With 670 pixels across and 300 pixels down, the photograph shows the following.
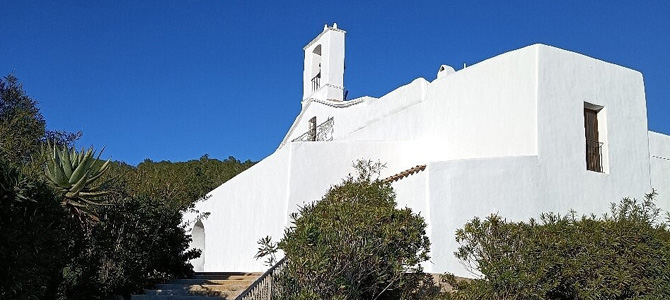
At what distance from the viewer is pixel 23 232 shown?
6.22 m

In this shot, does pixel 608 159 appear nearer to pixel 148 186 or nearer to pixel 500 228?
pixel 500 228

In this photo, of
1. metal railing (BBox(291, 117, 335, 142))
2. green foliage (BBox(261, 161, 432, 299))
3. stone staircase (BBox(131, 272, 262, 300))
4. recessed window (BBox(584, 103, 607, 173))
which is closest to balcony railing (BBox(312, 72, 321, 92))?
metal railing (BBox(291, 117, 335, 142))

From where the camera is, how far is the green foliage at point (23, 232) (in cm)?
592

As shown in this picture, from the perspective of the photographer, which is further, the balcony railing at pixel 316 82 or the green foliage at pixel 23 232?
the balcony railing at pixel 316 82

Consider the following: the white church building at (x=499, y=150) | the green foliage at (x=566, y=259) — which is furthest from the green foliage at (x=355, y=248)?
the white church building at (x=499, y=150)

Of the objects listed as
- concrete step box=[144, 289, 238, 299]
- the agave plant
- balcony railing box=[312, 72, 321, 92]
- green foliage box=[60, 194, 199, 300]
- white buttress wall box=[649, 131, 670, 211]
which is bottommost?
concrete step box=[144, 289, 238, 299]

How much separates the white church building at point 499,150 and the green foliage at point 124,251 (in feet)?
10.9

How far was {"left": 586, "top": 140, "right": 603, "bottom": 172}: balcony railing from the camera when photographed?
46.9 ft

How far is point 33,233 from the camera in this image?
20.9 feet

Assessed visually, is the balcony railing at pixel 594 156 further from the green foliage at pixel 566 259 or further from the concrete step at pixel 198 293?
the concrete step at pixel 198 293

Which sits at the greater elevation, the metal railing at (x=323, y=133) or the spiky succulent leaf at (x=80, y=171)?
the metal railing at (x=323, y=133)

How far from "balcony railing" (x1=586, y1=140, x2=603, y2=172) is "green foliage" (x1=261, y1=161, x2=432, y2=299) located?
6.07 m

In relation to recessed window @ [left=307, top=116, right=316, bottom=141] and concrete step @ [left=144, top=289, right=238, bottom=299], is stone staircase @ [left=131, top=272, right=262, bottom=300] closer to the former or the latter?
concrete step @ [left=144, top=289, right=238, bottom=299]

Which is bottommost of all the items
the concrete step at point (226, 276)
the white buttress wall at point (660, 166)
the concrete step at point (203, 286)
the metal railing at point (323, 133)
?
the concrete step at point (203, 286)
